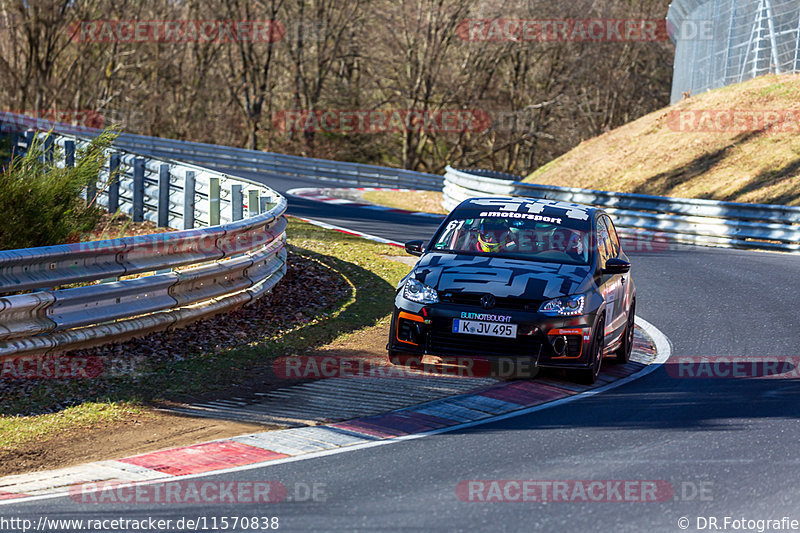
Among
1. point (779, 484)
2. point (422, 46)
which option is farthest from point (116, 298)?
point (422, 46)

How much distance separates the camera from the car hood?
28.3ft

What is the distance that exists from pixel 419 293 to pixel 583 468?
3.03 m

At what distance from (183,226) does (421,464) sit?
11.2 metres

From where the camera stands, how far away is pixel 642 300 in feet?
45.2

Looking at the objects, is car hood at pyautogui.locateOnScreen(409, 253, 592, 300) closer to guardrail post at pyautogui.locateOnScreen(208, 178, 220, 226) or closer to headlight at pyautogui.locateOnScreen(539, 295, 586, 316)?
headlight at pyautogui.locateOnScreen(539, 295, 586, 316)

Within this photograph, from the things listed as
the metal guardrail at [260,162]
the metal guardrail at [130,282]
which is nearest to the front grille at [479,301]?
the metal guardrail at [130,282]

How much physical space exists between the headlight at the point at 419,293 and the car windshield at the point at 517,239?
840 mm

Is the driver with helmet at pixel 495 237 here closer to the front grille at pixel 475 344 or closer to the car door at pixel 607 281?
the car door at pixel 607 281

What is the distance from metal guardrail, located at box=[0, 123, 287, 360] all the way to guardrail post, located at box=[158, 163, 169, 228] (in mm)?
4102

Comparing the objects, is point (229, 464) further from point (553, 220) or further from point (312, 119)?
point (312, 119)

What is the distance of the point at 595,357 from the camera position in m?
8.64

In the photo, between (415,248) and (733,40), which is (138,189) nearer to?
(415,248)

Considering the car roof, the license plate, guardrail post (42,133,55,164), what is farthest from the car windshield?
guardrail post (42,133,55,164)

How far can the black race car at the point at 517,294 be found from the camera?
8.46m
